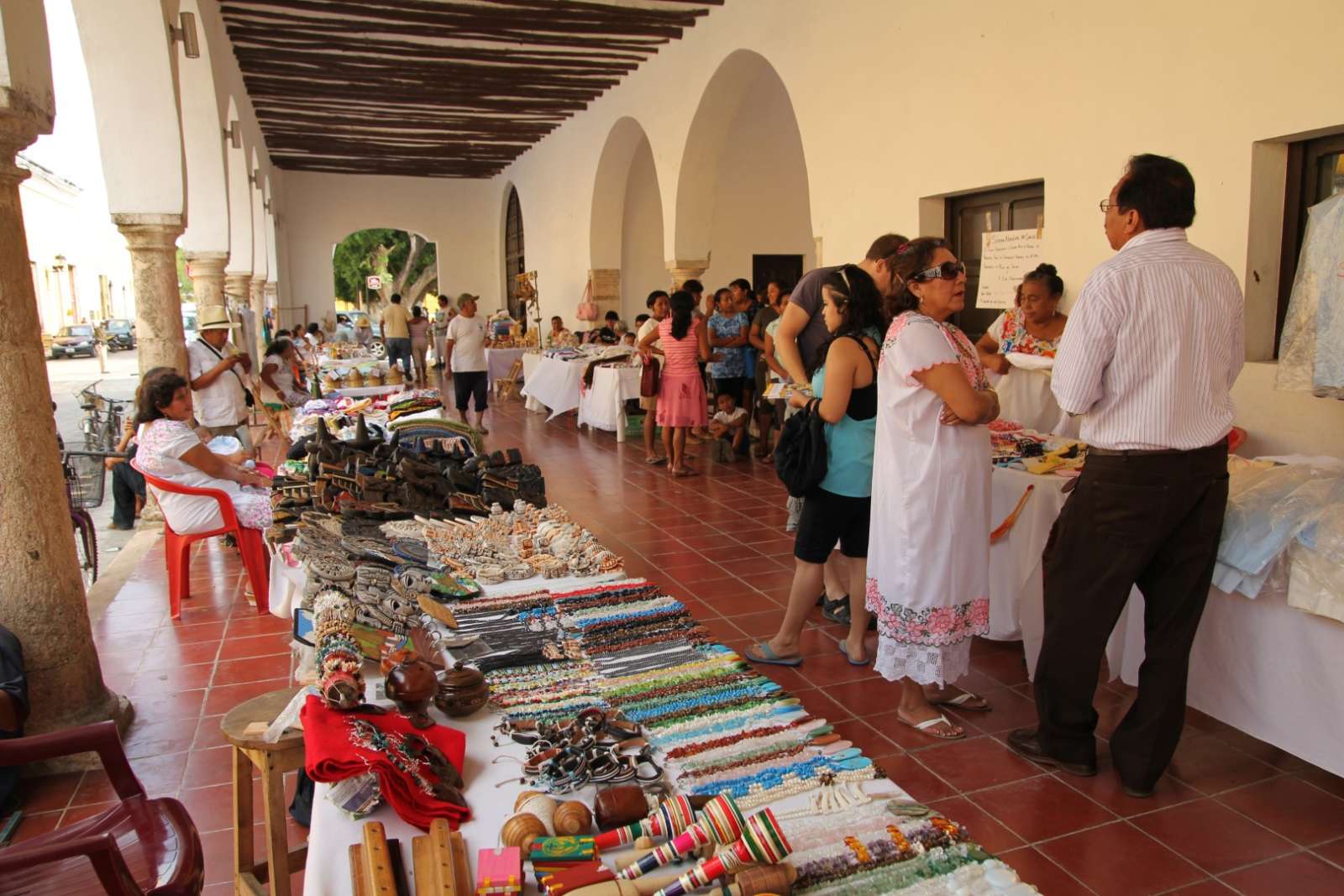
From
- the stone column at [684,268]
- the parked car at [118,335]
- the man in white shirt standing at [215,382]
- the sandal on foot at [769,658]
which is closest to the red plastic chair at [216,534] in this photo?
the man in white shirt standing at [215,382]

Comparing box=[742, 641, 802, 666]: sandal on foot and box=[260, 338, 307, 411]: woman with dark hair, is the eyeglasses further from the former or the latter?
box=[260, 338, 307, 411]: woman with dark hair

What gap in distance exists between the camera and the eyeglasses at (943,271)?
2.89 metres

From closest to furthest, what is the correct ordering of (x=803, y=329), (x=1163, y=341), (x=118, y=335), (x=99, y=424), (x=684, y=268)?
(x=1163, y=341) < (x=803, y=329) < (x=99, y=424) < (x=684, y=268) < (x=118, y=335)

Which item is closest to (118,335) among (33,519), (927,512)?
(33,519)

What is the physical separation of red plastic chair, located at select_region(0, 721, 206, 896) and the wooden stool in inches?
5.9

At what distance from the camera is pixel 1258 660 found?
9.50 feet

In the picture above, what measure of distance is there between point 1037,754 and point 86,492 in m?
6.51

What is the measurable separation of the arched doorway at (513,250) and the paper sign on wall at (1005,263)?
14949 millimetres

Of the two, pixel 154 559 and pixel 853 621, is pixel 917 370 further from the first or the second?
pixel 154 559

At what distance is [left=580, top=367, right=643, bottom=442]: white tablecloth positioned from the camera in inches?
387

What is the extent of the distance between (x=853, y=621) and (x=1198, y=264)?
75.8 inches

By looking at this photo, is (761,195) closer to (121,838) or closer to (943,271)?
(943,271)

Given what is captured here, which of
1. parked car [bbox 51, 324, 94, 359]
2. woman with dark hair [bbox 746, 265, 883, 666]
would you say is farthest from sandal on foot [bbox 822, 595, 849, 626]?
parked car [bbox 51, 324, 94, 359]

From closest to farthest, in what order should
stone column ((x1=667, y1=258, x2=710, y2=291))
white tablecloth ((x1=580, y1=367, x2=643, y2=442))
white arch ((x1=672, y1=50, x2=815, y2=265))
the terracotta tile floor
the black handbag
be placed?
the terracotta tile floor, the black handbag, white arch ((x1=672, y1=50, x2=815, y2=265)), white tablecloth ((x1=580, y1=367, x2=643, y2=442)), stone column ((x1=667, y1=258, x2=710, y2=291))
